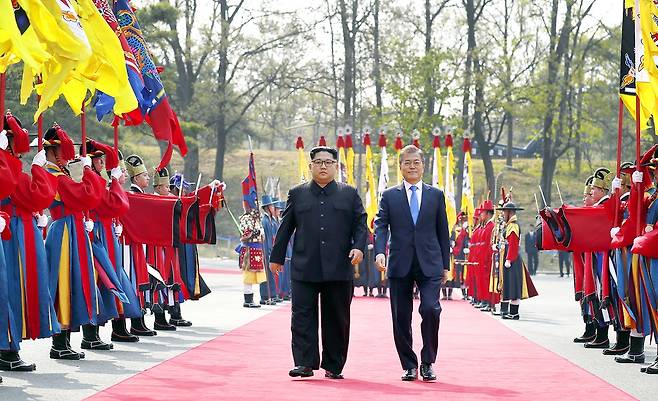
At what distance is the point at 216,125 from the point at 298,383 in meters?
39.5

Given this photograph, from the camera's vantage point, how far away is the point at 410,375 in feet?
29.6

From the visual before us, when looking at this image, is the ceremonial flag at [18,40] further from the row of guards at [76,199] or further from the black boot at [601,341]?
the black boot at [601,341]

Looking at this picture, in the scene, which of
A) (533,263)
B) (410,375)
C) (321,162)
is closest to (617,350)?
(410,375)

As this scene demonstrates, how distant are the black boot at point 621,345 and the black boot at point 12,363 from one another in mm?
5456

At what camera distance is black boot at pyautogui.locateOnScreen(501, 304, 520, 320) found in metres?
17.1

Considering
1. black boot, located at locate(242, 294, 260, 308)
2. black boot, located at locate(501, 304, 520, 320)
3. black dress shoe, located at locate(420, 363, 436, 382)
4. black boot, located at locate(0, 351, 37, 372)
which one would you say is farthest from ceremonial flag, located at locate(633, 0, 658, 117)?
black boot, located at locate(242, 294, 260, 308)

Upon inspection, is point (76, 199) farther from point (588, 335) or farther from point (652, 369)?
point (588, 335)

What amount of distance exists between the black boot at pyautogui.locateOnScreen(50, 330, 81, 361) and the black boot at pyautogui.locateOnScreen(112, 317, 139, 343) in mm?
1818

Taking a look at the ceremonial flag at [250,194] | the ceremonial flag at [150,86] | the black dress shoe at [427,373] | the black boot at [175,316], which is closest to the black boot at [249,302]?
the ceremonial flag at [250,194]

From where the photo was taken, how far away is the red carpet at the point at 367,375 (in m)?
7.99

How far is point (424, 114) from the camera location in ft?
130

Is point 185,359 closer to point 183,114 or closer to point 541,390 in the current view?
point 541,390

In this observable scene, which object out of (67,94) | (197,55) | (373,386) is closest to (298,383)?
(373,386)

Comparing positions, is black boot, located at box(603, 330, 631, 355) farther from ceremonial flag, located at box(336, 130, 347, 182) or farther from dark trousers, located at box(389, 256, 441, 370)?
ceremonial flag, located at box(336, 130, 347, 182)
